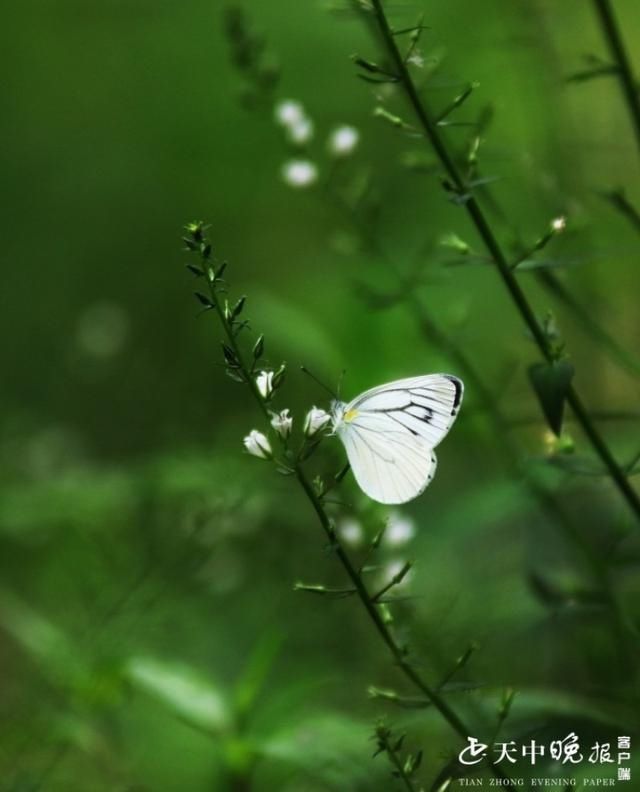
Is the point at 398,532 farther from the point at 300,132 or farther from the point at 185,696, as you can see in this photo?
the point at 300,132

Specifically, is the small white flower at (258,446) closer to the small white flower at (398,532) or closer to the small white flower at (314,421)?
the small white flower at (314,421)

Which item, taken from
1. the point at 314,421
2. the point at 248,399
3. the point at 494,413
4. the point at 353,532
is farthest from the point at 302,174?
the point at 248,399

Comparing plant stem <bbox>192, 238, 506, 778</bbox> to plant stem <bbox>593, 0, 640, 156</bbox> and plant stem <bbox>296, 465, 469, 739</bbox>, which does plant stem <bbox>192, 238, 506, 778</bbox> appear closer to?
plant stem <bbox>296, 465, 469, 739</bbox>

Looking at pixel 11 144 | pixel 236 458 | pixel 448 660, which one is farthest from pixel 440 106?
Answer: pixel 11 144

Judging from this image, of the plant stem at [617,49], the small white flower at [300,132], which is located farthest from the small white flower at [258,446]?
the small white flower at [300,132]

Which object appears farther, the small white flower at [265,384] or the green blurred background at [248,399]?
the green blurred background at [248,399]
